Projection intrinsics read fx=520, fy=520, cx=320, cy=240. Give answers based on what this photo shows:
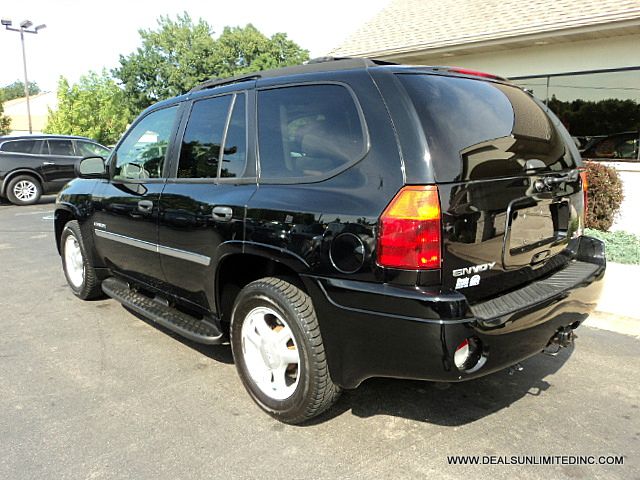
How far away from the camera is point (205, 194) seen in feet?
10.7

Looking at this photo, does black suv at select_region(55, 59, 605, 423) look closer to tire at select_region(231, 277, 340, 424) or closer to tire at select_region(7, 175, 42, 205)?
tire at select_region(231, 277, 340, 424)

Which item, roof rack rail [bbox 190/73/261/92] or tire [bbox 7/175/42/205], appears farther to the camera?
tire [bbox 7/175/42/205]

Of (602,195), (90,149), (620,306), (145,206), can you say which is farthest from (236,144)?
(90,149)

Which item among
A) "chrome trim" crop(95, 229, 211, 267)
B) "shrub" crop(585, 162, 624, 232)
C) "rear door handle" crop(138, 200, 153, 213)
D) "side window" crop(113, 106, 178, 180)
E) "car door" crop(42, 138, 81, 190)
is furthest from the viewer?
"car door" crop(42, 138, 81, 190)

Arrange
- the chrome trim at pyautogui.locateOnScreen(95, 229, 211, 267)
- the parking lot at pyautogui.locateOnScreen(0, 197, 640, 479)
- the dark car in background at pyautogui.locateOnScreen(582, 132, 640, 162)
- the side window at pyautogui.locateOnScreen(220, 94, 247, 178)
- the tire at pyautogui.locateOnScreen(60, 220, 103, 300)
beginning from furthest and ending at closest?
the dark car in background at pyautogui.locateOnScreen(582, 132, 640, 162) → the tire at pyautogui.locateOnScreen(60, 220, 103, 300) → the chrome trim at pyautogui.locateOnScreen(95, 229, 211, 267) → the side window at pyautogui.locateOnScreen(220, 94, 247, 178) → the parking lot at pyautogui.locateOnScreen(0, 197, 640, 479)

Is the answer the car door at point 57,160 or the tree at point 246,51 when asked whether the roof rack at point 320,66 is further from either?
the tree at point 246,51

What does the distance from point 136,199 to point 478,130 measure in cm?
257

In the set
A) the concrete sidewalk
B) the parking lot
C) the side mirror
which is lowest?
the parking lot

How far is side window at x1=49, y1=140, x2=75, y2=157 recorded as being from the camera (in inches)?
549

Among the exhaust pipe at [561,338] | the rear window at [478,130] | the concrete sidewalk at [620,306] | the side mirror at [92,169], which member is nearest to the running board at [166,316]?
the side mirror at [92,169]

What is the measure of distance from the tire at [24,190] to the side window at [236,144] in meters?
12.6

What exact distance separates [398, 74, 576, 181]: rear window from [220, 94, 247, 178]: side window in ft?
3.54

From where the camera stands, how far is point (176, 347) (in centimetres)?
405

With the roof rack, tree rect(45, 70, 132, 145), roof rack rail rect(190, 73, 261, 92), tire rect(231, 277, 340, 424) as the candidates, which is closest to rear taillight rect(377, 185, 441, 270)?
tire rect(231, 277, 340, 424)
